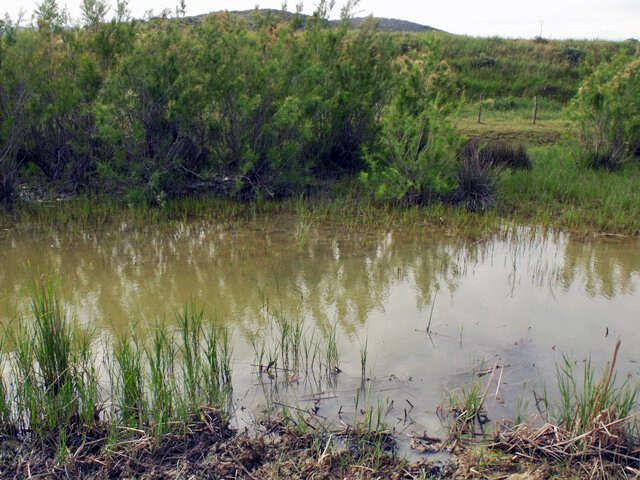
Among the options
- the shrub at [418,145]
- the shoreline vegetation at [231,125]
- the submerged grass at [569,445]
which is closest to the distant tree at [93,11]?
the shoreline vegetation at [231,125]

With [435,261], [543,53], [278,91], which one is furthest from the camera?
[543,53]

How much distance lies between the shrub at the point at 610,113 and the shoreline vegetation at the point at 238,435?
9.07 m

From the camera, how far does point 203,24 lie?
9492 mm

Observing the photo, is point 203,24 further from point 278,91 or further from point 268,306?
point 268,306

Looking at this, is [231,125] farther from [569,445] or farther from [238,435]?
[569,445]

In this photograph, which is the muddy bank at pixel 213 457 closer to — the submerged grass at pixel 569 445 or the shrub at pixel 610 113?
the submerged grass at pixel 569 445

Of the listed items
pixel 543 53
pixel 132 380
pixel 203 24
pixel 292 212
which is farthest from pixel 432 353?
pixel 543 53

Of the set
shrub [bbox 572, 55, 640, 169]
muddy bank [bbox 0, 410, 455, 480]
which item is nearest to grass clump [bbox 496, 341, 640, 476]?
muddy bank [bbox 0, 410, 455, 480]

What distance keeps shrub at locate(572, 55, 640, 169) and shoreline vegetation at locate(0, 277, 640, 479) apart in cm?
907

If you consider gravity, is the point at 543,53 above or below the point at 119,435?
above

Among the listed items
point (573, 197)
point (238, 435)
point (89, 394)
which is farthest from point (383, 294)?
point (573, 197)

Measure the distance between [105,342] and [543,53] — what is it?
3168 cm

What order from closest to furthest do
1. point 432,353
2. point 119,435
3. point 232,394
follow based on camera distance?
1. point 119,435
2. point 232,394
3. point 432,353

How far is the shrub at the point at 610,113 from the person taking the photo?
37.4 feet
